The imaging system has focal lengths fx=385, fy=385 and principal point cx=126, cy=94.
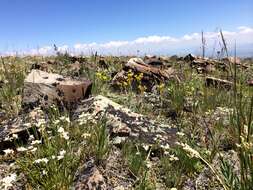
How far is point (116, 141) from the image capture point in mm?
5305

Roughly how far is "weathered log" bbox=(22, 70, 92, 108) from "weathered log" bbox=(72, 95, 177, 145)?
0.69 m

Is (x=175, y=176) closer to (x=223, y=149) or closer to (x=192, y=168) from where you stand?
(x=192, y=168)

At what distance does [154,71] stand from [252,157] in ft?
23.1

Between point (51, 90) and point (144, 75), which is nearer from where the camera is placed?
point (51, 90)

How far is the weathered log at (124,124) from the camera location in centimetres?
538

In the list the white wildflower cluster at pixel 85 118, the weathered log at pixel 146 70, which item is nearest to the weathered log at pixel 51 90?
the white wildflower cluster at pixel 85 118

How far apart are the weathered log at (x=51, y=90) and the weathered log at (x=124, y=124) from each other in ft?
2.25

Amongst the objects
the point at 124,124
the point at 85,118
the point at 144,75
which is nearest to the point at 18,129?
the point at 85,118

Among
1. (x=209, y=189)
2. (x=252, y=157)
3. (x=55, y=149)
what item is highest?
(x=252, y=157)

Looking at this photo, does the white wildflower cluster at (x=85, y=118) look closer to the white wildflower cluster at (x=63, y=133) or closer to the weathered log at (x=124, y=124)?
the weathered log at (x=124, y=124)

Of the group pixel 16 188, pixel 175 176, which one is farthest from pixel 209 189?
pixel 16 188

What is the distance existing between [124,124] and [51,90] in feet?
6.64

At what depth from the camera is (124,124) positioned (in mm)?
5668

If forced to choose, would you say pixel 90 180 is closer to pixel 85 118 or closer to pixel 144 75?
pixel 85 118
